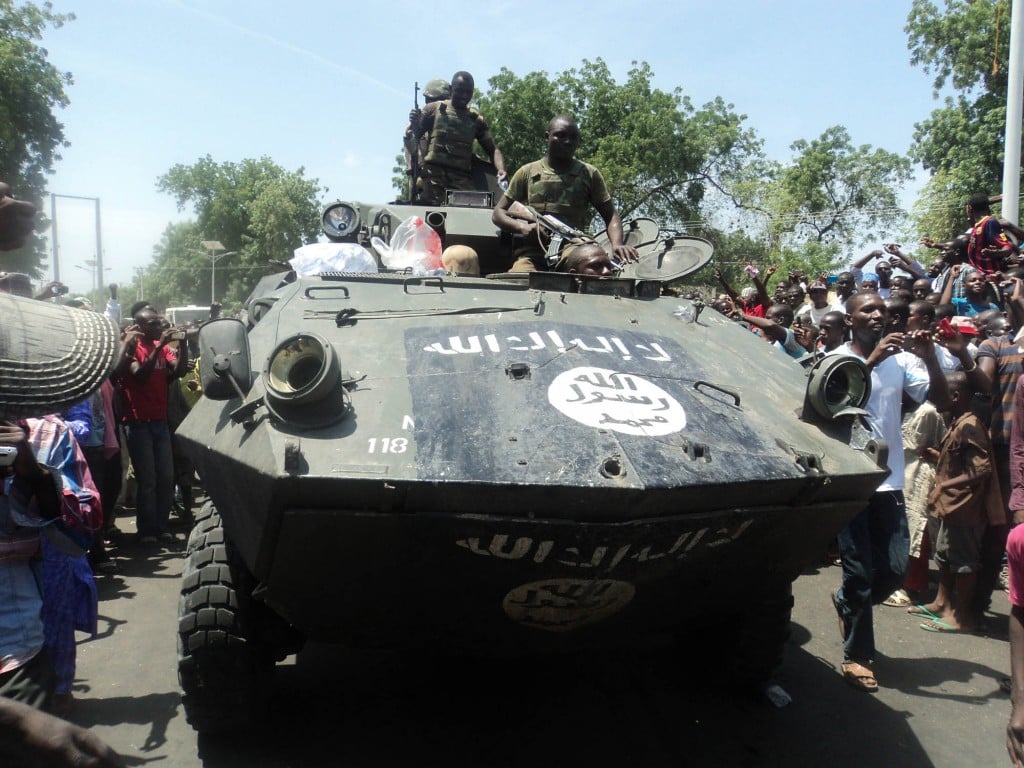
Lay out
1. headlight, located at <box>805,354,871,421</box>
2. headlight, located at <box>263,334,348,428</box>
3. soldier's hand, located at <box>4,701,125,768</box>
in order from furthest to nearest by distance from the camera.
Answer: headlight, located at <box>805,354,871,421</box> → headlight, located at <box>263,334,348,428</box> → soldier's hand, located at <box>4,701,125,768</box>

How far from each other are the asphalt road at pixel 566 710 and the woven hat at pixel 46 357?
2488 millimetres

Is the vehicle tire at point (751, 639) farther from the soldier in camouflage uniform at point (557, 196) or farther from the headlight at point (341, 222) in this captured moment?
the headlight at point (341, 222)

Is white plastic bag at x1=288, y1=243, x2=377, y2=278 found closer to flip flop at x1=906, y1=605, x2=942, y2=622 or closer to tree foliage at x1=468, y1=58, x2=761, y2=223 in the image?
flip flop at x1=906, y1=605, x2=942, y2=622

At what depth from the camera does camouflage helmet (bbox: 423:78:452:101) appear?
7479mm

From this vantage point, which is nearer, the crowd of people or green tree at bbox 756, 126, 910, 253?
the crowd of people

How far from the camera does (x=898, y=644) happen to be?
16.6 ft

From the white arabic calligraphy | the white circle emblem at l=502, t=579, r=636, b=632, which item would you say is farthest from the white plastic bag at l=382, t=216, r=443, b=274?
the white circle emblem at l=502, t=579, r=636, b=632

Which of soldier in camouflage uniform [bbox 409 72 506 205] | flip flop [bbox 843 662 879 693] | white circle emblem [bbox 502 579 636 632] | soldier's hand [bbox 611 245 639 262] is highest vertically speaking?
soldier in camouflage uniform [bbox 409 72 506 205]

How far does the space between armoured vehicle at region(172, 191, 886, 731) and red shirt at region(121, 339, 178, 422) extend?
141 inches

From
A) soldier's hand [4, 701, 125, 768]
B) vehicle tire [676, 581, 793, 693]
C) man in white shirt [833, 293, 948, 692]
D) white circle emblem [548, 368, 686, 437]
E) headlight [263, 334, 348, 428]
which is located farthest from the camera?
man in white shirt [833, 293, 948, 692]

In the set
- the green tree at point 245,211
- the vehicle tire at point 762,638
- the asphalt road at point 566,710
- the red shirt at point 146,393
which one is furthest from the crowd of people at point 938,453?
the green tree at point 245,211

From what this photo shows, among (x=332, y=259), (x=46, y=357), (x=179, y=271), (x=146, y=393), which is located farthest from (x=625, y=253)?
(x=179, y=271)

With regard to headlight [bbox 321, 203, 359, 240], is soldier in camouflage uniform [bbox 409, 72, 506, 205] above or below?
above

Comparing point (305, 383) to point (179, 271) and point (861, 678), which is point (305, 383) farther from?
point (179, 271)
